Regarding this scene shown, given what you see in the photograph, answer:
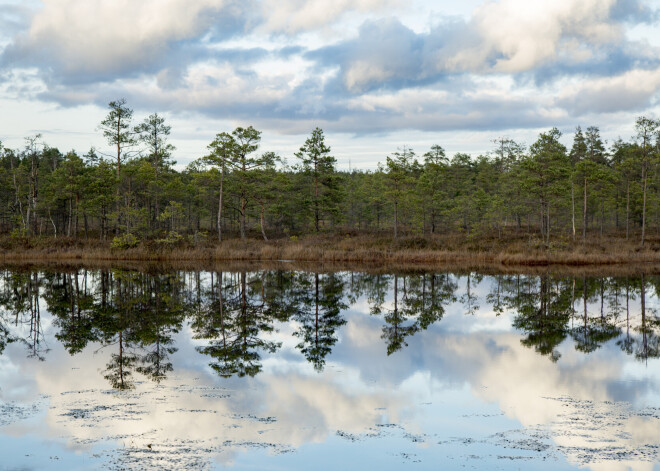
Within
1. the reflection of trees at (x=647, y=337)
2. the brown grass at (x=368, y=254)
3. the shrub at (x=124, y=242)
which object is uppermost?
the shrub at (x=124, y=242)

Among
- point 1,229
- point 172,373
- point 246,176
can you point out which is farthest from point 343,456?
point 1,229

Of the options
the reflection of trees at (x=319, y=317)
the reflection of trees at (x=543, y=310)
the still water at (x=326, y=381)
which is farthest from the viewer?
the reflection of trees at (x=543, y=310)

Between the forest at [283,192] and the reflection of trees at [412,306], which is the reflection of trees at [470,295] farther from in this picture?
the forest at [283,192]

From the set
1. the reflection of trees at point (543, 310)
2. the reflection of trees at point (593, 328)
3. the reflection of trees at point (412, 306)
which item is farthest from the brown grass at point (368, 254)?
the reflection of trees at point (593, 328)

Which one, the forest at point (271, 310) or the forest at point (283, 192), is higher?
the forest at point (283, 192)

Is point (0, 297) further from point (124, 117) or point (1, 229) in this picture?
point (1, 229)

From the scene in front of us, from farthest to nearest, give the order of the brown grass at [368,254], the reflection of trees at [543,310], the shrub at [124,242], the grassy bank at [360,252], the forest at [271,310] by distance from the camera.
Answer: the shrub at [124,242]
the grassy bank at [360,252]
the brown grass at [368,254]
the reflection of trees at [543,310]
the forest at [271,310]

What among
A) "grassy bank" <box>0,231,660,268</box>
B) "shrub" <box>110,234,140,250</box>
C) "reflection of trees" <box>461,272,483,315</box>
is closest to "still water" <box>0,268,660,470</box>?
"reflection of trees" <box>461,272,483,315</box>

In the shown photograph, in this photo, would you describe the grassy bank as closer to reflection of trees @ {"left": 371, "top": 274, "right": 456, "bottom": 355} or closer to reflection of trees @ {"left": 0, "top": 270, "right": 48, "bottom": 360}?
reflection of trees @ {"left": 371, "top": 274, "right": 456, "bottom": 355}

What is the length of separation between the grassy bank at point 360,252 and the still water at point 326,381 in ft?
58.3

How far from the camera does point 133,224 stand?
168 ft

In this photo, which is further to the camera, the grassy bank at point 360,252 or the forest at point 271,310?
the grassy bank at point 360,252

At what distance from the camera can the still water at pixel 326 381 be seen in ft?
31.8

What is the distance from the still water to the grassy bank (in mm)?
17763
